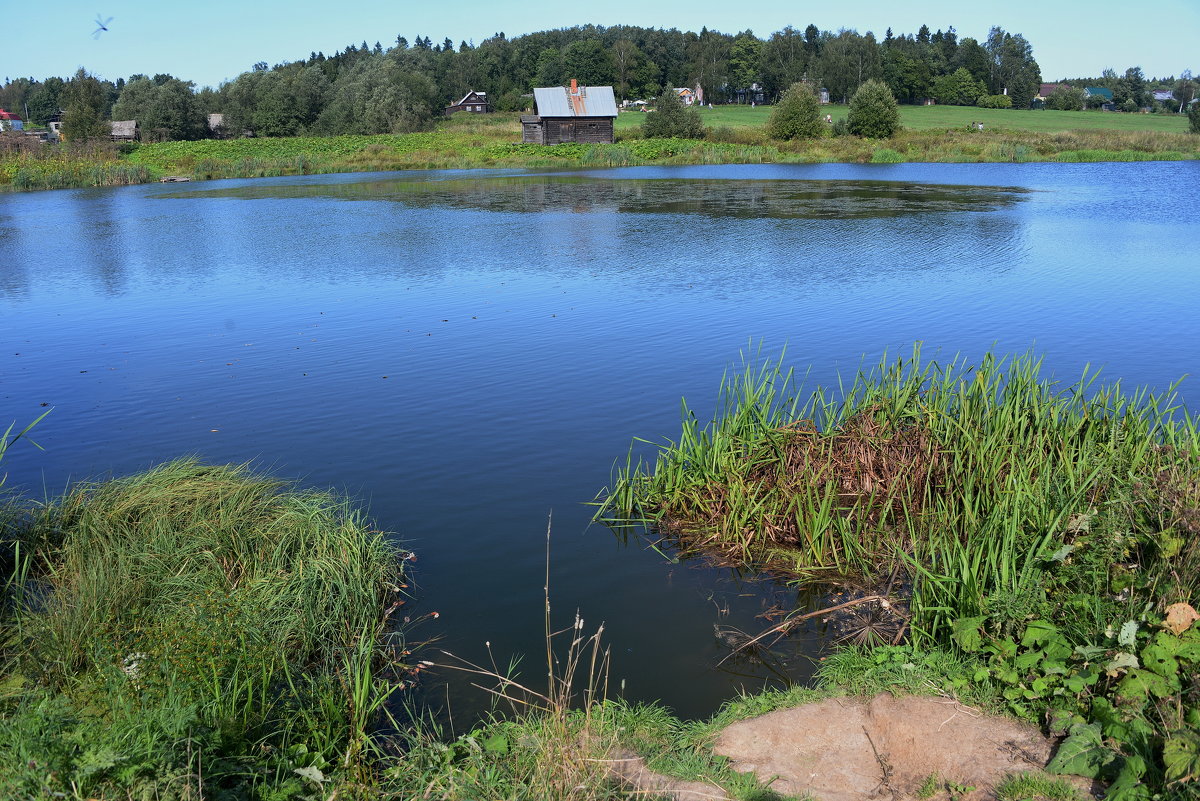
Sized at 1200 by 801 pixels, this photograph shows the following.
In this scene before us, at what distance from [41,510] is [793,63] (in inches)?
4860

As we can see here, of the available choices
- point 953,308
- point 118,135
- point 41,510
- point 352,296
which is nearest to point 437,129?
point 118,135

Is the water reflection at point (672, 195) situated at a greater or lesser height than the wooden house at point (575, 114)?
lesser

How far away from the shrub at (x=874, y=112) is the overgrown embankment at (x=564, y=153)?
3.73ft

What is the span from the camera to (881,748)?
477cm

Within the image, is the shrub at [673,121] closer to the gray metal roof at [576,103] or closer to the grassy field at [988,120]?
the gray metal roof at [576,103]

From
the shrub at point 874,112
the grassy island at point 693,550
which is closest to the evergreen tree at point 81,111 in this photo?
the shrub at point 874,112

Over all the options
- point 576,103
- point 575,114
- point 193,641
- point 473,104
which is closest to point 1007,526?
point 193,641

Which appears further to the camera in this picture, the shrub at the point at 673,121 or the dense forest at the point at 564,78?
the dense forest at the point at 564,78

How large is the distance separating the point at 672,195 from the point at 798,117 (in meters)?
29.4

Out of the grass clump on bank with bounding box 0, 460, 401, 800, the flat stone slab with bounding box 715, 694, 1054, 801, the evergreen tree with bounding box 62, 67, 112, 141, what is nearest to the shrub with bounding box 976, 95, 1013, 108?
the evergreen tree with bounding box 62, 67, 112, 141

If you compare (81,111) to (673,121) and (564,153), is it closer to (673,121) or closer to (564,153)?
(564,153)

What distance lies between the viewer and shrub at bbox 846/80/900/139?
62188 millimetres

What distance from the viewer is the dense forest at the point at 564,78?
84.8 metres

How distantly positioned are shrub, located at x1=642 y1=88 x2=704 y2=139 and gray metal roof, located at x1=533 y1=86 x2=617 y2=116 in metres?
3.64
